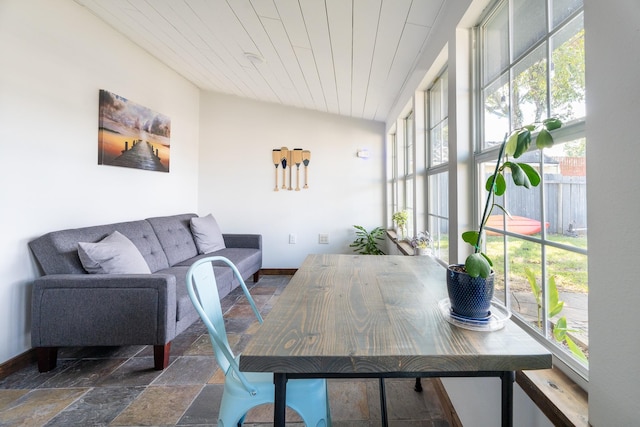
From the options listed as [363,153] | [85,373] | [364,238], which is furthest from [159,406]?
[363,153]

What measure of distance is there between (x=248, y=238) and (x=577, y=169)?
3.28 m

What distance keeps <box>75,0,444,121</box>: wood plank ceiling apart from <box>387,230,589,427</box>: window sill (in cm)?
176

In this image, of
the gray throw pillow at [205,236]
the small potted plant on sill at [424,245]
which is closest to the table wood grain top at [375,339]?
the small potted plant on sill at [424,245]

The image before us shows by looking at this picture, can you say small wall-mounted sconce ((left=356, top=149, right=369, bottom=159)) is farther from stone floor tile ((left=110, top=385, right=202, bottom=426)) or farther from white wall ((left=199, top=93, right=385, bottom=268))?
stone floor tile ((left=110, top=385, right=202, bottom=426))

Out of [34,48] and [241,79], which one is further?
[241,79]

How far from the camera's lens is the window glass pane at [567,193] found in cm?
77

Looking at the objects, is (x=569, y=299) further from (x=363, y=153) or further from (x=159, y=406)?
(x=363, y=153)

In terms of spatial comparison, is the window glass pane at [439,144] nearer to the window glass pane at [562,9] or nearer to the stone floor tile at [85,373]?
the window glass pane at [562,9]

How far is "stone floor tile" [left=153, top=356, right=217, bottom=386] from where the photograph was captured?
169 cm

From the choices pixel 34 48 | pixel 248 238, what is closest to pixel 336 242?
pixel 248 238

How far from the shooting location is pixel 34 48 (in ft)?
6.06

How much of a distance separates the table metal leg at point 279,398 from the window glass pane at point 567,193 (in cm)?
87

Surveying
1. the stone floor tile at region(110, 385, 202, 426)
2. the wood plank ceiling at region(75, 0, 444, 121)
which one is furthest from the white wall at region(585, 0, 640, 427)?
the stone floor tile at region(110, 385, 202, 426)

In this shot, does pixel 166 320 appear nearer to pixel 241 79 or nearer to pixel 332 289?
pixel 332 289
